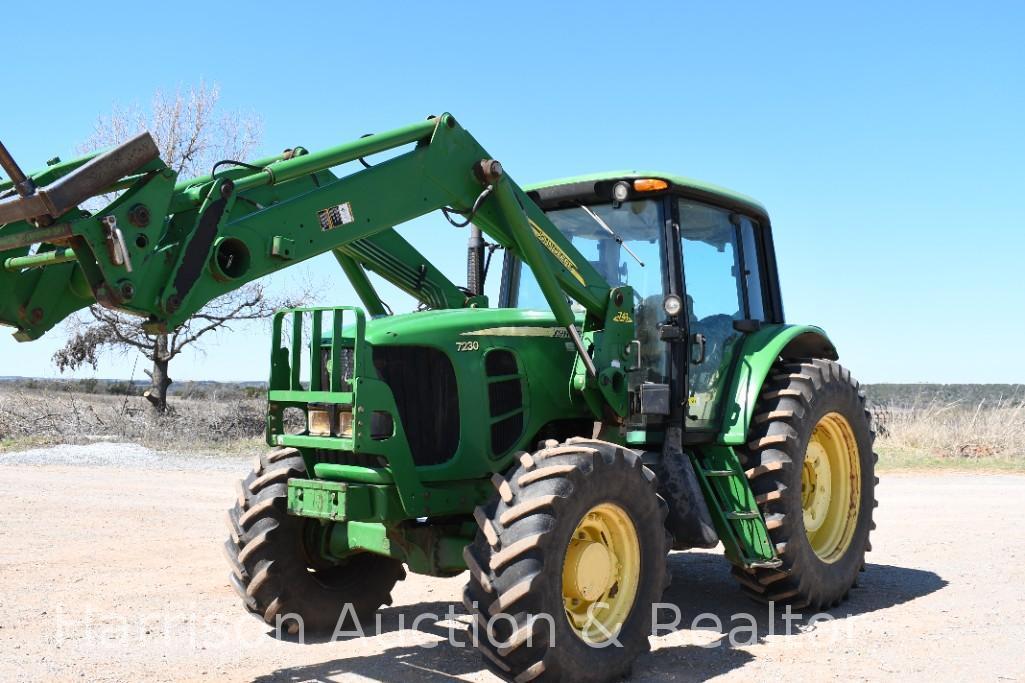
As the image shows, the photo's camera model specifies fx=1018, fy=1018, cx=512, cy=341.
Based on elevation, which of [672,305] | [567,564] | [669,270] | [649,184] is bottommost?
[567,564]

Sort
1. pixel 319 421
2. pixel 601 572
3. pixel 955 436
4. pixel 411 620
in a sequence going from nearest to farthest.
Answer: pixel 601 572 → pixel 319 421 → pixel 411 620 → pixel 955 436

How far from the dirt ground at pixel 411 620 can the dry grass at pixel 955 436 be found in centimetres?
904

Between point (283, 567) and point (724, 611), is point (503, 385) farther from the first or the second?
point (724, 611)

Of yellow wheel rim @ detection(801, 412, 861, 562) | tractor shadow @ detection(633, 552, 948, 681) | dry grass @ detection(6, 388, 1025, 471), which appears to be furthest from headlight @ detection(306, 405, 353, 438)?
dry grass @ detection(6, 388, 1025, 471)

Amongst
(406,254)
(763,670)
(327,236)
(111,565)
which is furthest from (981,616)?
(111,565)

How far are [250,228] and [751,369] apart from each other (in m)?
3.79

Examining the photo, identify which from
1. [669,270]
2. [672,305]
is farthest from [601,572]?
[669,270]

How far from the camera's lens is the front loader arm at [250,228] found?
14.1ft

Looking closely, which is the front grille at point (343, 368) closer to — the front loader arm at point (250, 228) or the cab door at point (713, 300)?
the front loader arm at point (250, 228)

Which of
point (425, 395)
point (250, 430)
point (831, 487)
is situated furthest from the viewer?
point (250, 430)

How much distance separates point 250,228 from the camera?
4.84 metres

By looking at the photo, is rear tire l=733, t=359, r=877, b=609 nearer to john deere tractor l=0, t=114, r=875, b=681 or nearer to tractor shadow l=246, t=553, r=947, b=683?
john deere tractor l=0, t=114, r=875, b=681

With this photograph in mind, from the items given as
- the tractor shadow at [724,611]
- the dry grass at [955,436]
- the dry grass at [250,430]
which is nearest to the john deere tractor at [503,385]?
the tractor shadow at [724,611]

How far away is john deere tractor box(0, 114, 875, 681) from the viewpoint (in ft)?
15.2
